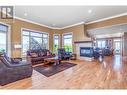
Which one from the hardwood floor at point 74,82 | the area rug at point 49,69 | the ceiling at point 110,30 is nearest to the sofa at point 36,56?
the area rug at point 49,69

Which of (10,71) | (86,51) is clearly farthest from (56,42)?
(10,71)

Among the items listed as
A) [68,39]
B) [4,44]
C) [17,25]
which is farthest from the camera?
[68,39]

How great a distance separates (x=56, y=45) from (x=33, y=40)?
8.44 feet

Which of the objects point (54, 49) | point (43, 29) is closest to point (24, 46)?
point (43, 29)

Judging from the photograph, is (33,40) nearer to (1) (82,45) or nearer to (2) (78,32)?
(2) (78,32)

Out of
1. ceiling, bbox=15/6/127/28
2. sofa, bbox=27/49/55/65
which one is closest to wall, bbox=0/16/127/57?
ceiling, bbox=15/6/127/28

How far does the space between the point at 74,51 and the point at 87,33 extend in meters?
1.85

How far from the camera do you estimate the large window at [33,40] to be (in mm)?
7561

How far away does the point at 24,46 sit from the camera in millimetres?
7547

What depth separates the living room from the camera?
3812 millimetres

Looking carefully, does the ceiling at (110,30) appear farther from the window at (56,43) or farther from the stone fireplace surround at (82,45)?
the window at (56,43)

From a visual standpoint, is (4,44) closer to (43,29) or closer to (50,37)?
(43,29)

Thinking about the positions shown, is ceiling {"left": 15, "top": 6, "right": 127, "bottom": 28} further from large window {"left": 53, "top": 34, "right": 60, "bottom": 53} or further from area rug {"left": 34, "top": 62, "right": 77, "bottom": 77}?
large window {"left": 53, "top": 34, "right": 60, "bottom": 53}
